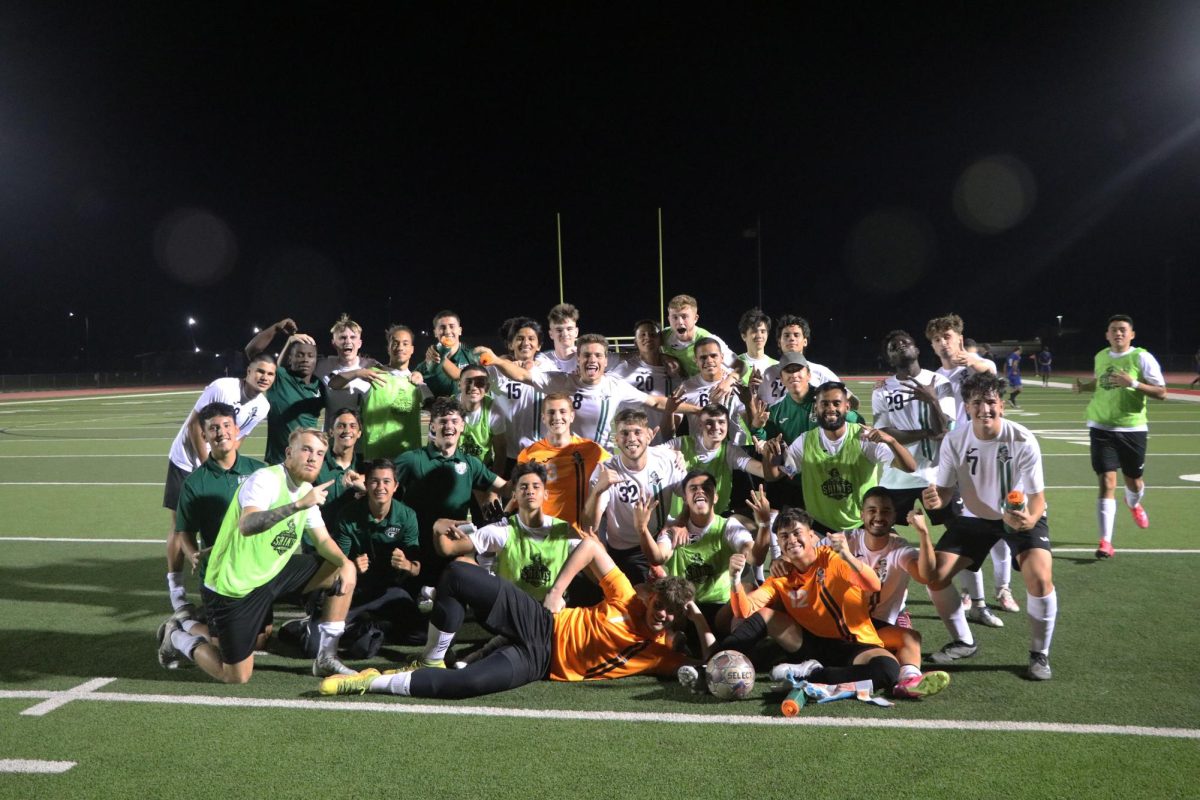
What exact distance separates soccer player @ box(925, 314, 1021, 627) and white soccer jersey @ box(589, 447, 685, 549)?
2.10 metres

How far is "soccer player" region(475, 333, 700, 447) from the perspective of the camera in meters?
6.69

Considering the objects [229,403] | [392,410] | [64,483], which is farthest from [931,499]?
[64,483]

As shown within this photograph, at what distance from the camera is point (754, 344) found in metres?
7.34

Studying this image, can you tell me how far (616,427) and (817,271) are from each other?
61.0 m

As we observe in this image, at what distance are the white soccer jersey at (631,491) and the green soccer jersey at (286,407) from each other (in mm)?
2541

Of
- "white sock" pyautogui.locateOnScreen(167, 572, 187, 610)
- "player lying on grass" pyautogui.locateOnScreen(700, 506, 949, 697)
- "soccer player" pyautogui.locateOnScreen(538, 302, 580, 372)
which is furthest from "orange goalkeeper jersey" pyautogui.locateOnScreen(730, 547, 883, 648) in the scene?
"white sock" pyautogui.locateOnScreen(167, 572, 187, 610)

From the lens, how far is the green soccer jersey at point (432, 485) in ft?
20.2

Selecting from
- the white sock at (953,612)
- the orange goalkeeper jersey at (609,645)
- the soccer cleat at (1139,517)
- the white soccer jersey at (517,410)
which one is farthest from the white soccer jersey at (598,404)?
the soccer cleat at (1139,517)

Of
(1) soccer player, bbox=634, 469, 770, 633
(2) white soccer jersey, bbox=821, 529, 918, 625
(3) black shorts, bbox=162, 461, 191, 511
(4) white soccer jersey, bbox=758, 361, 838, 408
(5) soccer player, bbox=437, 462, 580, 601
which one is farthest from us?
(4) white soccer jersey, bbox=758, 361, 838, 408

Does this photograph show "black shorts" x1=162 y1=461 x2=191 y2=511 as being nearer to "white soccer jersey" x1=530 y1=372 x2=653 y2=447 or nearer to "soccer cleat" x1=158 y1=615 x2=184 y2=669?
"soccer cleat" x1=158 y1=615 x2=184 y2=669

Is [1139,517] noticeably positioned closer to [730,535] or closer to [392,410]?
[730,535]

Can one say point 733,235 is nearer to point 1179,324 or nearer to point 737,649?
point 1179,324

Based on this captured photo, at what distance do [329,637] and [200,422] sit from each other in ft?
A: 6.48

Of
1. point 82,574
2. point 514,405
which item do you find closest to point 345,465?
point 514,405
